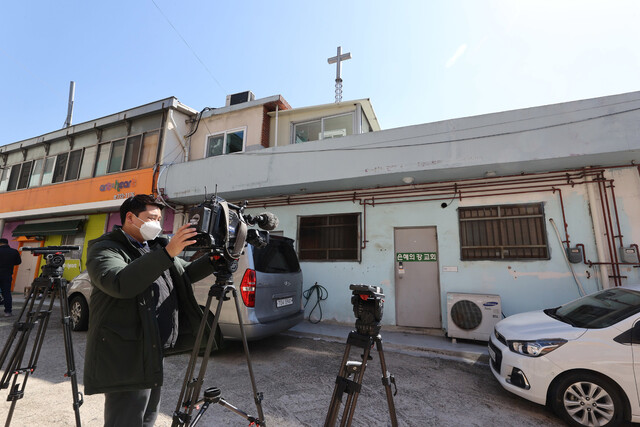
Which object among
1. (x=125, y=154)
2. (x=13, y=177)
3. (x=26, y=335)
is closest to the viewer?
(x=26, y=335)

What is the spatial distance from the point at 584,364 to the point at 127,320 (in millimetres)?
3880

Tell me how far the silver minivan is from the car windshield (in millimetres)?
3663

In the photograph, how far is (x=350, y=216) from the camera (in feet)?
24.4

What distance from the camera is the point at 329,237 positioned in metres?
7.59

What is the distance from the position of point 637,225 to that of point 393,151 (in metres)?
4.58

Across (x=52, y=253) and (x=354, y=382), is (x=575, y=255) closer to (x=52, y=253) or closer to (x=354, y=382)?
(x=354, y=382)

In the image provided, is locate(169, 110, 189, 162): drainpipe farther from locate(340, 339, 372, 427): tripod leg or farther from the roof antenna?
locate(340, 339, 372, 427): tripod leg

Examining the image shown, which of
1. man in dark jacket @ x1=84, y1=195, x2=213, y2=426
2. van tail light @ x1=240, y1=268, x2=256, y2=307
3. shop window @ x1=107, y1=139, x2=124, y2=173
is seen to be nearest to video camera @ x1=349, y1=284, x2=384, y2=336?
man in dark jacket @ x1=84, y1=195, x2=213, y2=426

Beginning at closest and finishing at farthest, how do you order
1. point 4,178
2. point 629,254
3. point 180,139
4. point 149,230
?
1. point 149,230
2. point 629,254
3. point 180,139
4. point 4,178

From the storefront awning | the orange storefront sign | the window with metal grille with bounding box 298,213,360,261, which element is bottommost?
the window with metal grille with bounding box 298,213,360,261

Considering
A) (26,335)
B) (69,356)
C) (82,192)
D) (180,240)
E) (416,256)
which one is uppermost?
(82,192)

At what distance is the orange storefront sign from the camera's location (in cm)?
948

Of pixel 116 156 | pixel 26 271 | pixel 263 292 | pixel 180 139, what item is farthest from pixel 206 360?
pixel 26 271

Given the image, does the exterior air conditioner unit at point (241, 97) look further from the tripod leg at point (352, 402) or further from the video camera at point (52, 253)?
the tripod leg at point (352, 402)
